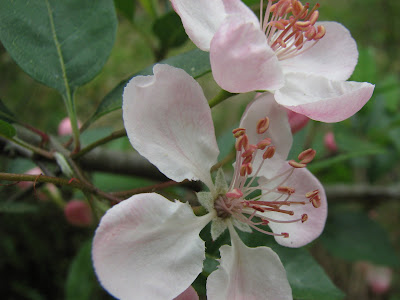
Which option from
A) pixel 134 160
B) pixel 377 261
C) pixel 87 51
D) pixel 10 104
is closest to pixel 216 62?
pixel 87 51

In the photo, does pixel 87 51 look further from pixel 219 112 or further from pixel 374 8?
pixel 374 8

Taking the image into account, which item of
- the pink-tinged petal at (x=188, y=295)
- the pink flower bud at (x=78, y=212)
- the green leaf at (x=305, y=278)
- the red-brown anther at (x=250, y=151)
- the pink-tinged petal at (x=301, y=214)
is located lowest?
the pink flower bud at (x=78, y=212)

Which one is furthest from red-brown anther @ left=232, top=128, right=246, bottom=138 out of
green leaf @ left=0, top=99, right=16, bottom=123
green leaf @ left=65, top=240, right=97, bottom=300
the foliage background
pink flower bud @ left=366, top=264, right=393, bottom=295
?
pink flower bud @ left=366, top=264, right=393, bottom=295

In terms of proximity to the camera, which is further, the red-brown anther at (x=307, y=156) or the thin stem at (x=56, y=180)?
the red-brown anther at (x=307, y=156)

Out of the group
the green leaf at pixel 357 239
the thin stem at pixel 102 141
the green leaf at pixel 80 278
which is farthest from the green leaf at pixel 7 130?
the green leaf at pixel 357 239

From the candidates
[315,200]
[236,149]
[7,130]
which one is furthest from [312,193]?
[7,130]

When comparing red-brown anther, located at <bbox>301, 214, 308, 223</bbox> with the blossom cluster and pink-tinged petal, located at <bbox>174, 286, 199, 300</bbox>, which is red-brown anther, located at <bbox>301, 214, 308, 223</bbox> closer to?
the blossom cluster

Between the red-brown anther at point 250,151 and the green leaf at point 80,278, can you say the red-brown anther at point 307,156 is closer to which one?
the red-brown anther at point 250,151
